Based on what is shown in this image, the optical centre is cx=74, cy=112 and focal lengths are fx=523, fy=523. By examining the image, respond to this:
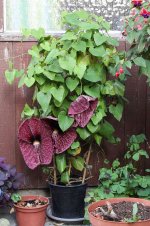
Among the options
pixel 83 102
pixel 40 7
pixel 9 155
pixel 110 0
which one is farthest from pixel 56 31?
pixel 9 155

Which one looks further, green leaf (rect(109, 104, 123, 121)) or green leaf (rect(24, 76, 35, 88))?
green leaf (rect(109, 104, 123, 121))

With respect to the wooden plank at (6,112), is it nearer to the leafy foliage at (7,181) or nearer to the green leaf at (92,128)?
the leafy foliage at (7,181)

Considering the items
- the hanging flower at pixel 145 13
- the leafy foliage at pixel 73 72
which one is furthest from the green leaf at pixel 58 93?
the hanging flower at pixel 145 13

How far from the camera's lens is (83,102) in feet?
11.6

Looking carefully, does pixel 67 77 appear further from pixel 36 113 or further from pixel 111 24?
pixel 111 24

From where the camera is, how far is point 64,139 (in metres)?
3.63

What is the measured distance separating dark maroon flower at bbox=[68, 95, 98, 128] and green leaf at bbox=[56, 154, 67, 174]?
0.30 meters

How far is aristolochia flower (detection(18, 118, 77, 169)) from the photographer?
362 centimetres

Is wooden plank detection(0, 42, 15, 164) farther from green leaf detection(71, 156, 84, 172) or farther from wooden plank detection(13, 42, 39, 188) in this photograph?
green leaf detection(71, 156, 84, 172)

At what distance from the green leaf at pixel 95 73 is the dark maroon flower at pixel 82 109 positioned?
136mm

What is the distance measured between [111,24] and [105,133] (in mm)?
862

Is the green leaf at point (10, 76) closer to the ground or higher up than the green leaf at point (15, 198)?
higher up

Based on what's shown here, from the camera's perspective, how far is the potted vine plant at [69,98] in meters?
3.53

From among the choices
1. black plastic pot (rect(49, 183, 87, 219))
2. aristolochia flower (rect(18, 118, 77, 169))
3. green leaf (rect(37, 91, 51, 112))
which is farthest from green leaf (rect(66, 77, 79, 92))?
black plastic pot (rect(49, 183, 87, 219))
